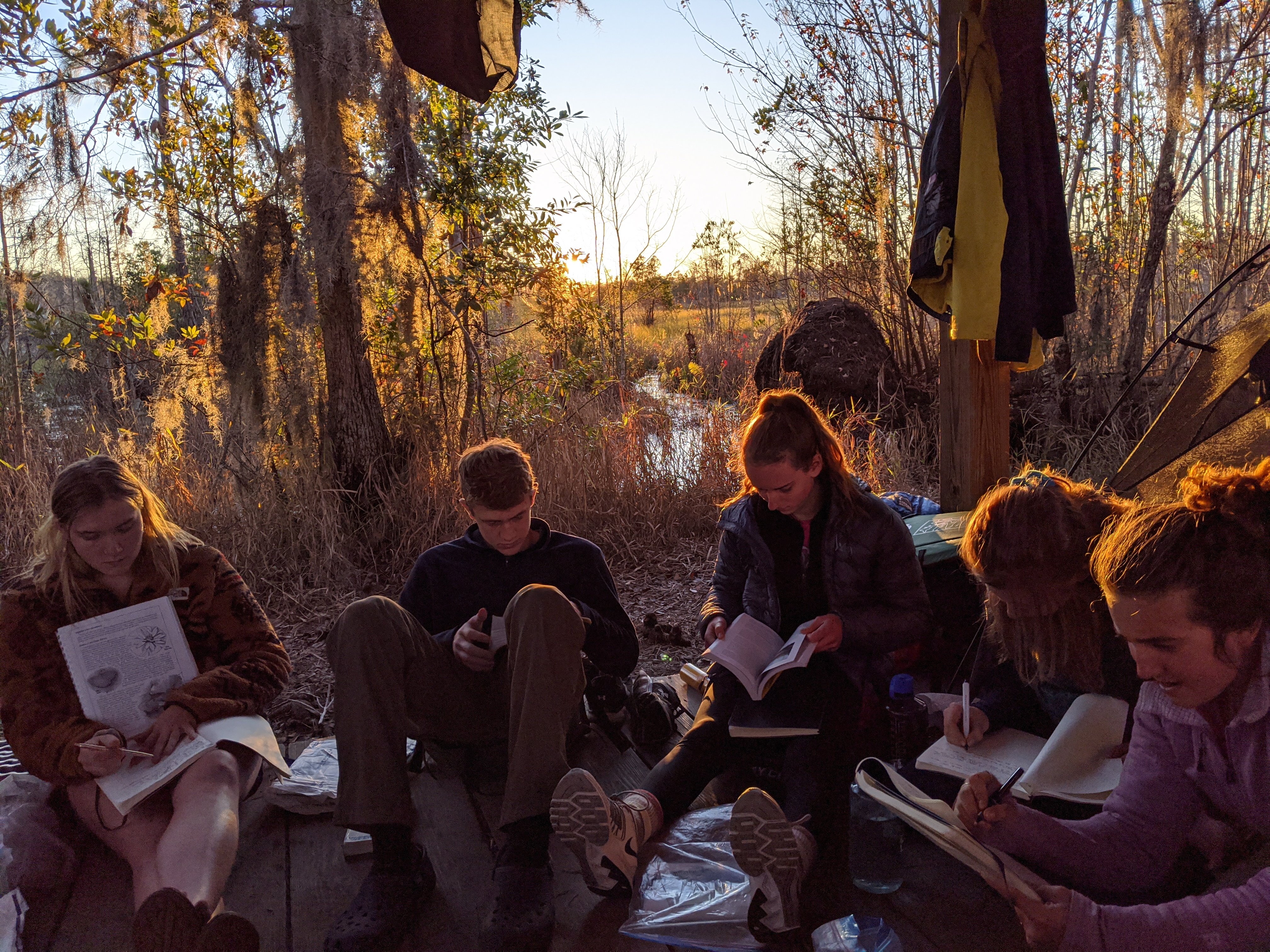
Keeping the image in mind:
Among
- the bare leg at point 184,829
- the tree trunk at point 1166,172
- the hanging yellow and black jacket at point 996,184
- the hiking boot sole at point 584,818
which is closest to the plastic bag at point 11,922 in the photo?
the bare leg at point 184,829

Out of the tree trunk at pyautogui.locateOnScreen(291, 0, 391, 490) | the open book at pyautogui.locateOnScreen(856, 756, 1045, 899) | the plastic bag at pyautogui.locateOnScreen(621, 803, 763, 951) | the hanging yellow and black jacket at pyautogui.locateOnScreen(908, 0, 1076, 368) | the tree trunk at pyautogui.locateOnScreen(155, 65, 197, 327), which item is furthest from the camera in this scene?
the tree trunk at pyautogui.locateOnScreen(155, 65, 197, 327)

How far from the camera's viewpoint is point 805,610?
2.48 meters

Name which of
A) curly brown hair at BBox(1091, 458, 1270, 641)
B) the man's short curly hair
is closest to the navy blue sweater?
the man's short curly hair

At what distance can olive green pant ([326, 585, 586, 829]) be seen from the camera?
2012 millimetres

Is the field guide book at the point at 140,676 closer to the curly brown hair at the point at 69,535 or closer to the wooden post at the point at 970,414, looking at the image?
the curly brown hair at the point at 69,535

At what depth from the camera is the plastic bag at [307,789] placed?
2387 mm

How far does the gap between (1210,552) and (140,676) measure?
92.1 inches

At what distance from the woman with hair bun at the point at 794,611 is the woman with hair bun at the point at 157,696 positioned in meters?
0.83

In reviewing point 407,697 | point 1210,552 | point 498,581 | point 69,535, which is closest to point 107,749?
point 69,535

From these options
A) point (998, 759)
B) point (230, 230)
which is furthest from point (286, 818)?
point (230, 230)

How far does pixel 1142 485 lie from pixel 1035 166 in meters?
1.16

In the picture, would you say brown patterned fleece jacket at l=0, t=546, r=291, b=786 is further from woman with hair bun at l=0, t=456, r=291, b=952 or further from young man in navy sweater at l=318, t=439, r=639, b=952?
young man in navy sweater at l=318, t=439, r=639, b=952

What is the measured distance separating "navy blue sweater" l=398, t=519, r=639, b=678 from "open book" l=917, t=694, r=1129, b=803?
0.93 meters

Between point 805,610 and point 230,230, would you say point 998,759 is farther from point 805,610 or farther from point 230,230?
point 230,230
